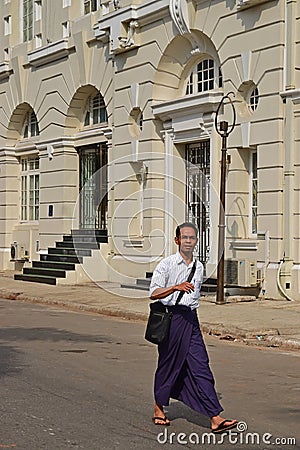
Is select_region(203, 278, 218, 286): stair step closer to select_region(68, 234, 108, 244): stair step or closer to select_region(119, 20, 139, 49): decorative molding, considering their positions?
select_region(68, 234, 108, 244): stair step

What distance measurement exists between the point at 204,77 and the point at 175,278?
1428 cm

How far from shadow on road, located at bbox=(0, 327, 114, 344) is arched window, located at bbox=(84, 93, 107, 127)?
1206 cm

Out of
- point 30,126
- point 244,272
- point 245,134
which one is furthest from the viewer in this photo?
point 30,126

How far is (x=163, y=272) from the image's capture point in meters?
7.60

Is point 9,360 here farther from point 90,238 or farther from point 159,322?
point 90,238

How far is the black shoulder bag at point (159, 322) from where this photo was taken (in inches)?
295

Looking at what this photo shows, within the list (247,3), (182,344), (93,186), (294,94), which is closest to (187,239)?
(182,344)

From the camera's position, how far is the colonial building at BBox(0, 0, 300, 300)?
1802cm

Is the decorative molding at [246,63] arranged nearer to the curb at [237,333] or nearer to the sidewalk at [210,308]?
the sidewalk at [210,308]

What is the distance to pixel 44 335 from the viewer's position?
554 inches

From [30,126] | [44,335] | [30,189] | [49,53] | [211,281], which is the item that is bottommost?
[44,335]

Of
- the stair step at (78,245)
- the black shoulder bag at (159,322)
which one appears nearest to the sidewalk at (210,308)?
the stair step at (78,245)

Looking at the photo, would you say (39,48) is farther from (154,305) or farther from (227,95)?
(154,305)

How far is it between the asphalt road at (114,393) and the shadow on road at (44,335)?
0.02 metres
